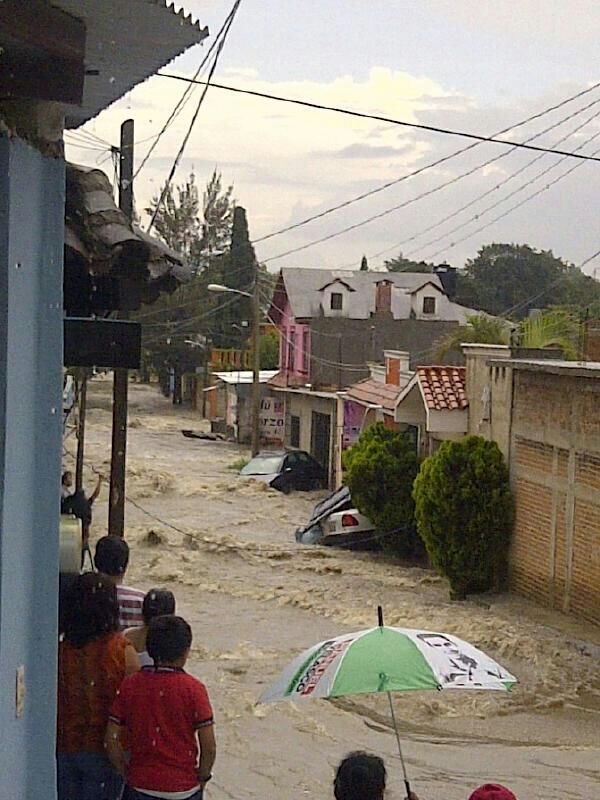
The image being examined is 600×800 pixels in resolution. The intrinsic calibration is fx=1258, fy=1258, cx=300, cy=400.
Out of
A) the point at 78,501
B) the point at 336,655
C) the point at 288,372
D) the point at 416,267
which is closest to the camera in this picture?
the point at 336,655

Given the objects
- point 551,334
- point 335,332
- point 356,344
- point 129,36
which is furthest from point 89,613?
point 356,344

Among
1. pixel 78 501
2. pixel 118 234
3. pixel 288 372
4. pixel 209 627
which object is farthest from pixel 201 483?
pixel 118 234

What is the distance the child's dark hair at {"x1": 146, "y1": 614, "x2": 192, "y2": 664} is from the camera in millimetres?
4547

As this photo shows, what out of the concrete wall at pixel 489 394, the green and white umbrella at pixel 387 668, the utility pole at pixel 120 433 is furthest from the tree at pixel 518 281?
Result: the green and white umbrella at pixel 387 668

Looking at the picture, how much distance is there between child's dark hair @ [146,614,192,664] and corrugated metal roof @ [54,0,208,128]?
2006mm

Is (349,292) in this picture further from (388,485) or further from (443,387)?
(443,387)

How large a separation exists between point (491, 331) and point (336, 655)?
22.8 m

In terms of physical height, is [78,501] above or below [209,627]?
above

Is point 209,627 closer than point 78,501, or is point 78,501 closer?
point 78,501

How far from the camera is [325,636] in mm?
18344

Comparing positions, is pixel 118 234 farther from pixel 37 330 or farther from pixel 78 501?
pixel 78 501

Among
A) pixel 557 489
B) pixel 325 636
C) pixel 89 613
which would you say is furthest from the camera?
pixel 557 489

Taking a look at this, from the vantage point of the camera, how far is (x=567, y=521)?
18312mm

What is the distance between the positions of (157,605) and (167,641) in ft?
2.21
